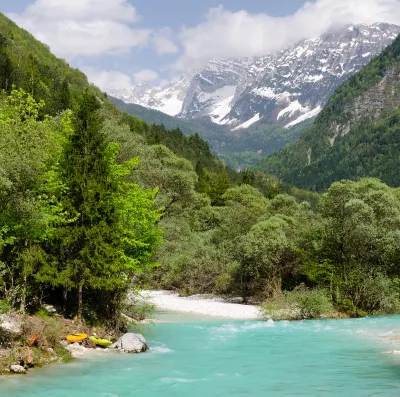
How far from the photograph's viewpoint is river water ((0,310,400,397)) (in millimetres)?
20641

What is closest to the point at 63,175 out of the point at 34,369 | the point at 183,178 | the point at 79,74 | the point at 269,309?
the point at 34,369

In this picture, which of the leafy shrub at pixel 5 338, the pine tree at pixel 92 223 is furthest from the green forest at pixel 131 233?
the leafy shrub at pixel 5 338

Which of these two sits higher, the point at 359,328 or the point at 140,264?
the point at 140,264

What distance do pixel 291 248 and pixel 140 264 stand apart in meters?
20.4

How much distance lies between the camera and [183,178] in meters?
73.8

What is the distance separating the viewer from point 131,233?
31828 millimetres

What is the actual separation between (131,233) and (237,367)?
35.9ft

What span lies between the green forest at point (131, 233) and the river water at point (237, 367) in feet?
15.7

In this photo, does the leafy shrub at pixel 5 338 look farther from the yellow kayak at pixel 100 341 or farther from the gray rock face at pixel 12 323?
the yellow kayak at pixel 100 341

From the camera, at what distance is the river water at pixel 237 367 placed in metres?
20.6

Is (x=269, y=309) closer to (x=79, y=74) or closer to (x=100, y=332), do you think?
(x=100, y=332)

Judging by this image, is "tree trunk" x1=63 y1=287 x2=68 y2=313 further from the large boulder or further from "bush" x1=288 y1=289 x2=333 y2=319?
"bush" x1=288 y1=289 x2=333 y2=319

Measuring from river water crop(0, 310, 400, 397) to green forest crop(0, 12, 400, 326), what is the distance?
4.78 m

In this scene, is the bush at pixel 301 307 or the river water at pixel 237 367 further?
the bush at pixel 301 307
